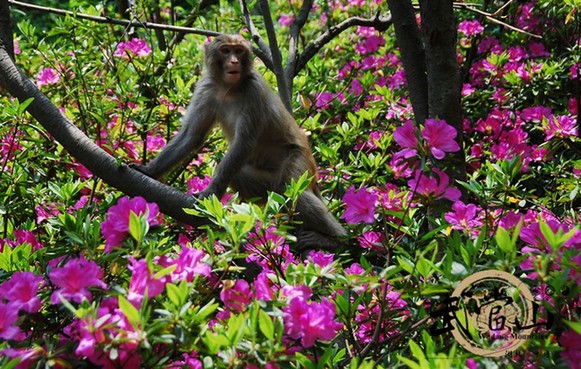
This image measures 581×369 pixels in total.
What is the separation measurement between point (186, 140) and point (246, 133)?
15.5 inches

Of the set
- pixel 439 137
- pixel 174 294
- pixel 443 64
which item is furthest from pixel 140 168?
pixel 174 294

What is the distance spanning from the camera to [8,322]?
4.98 ft

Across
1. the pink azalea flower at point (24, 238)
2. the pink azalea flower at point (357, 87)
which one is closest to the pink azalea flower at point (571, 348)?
the pink azalea flower at point (24, 238)

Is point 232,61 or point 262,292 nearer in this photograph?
point 262,292

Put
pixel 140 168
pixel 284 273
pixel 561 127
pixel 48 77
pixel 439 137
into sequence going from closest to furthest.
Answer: pixel 439 137, pixel 284 273, pixel 561 127, pixel 140 168, pixel 48 77

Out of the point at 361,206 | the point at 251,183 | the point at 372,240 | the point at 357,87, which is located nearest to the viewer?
the point at 361,206

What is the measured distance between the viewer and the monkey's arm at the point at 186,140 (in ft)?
12.9

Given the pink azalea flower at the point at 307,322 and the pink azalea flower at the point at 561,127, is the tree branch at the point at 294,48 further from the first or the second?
the pink azalea flower at the point at 307,322

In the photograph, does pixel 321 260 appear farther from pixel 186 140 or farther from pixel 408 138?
pixel 186 140

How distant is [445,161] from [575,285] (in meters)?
0.74

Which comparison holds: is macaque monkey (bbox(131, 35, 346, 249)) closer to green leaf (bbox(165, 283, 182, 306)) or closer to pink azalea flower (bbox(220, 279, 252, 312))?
pink azalea flower (bbox(220, 279, 252, 312))

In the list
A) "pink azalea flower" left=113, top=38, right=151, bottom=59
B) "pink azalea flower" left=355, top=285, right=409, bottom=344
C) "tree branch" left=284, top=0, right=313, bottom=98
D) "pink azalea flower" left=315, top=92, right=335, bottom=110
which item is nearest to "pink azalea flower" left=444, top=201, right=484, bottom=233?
"pink azalea flower" left=355, top=285, right=409, bottom=344

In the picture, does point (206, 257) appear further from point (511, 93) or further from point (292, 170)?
point (511, 93)

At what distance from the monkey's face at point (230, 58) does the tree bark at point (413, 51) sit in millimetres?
1394
